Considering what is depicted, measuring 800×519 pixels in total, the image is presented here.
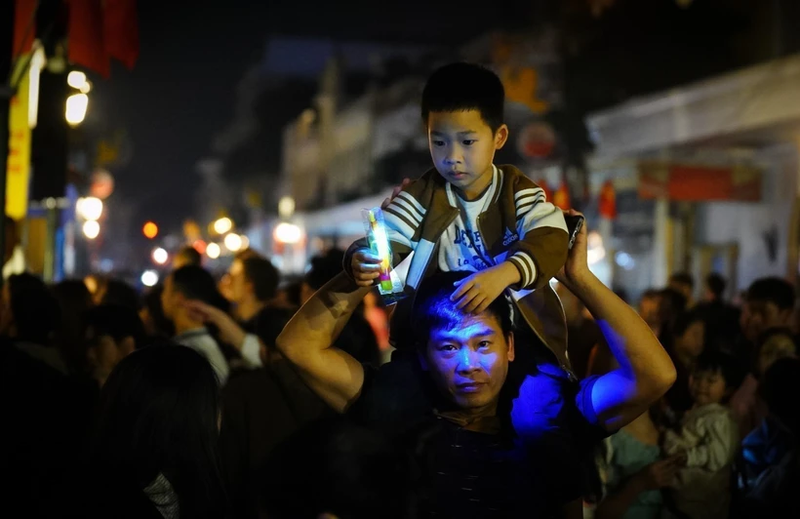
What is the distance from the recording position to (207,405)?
3.34 meters

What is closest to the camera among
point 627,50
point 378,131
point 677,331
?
point 677,331

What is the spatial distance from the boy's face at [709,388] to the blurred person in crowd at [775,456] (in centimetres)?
24

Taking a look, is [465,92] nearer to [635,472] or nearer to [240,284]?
[635,472]

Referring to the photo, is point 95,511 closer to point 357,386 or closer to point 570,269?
point 357,386

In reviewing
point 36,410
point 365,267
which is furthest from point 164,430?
point 36,410

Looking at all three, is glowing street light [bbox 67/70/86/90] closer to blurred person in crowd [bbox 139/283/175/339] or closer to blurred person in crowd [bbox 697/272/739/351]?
blurred person in crowd [bbox 139/283/175/339]

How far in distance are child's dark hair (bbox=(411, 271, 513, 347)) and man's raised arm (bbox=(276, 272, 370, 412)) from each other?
0.22 metres

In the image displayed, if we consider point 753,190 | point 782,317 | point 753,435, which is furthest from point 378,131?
point 753,435

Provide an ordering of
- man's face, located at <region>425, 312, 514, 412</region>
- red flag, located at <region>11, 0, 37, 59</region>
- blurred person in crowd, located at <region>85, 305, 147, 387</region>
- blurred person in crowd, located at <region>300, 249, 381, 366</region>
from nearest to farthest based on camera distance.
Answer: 1. man's face, located at <region>425, 312, 514, 412</region>
2. blurred person in crowd, located at <region>300, 249, 381, 366</region>
3. blurred person in crowd, located at <region>85, 305, 147, 387</region>
4. red flag, located at <region>11, 0, 37, 59</region>

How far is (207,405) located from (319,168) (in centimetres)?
5984

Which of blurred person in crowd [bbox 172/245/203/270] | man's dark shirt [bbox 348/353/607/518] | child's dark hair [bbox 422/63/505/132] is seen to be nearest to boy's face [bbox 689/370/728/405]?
man's dark shirt [bbox 348/353/607/518]

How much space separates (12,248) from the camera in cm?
1215

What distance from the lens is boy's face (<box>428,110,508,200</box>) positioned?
3279 millimetres

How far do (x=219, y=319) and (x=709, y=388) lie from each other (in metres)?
3.04
